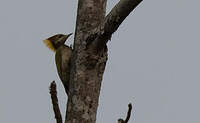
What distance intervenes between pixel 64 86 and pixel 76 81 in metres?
1.93

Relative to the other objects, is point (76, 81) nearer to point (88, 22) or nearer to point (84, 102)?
point (84, 102)

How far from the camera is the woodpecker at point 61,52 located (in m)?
5.54

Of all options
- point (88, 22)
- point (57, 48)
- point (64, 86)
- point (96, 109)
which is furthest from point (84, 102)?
point (57, 48)

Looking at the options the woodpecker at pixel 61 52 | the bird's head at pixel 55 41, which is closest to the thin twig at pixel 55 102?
the woodpecker at pixel 61 52

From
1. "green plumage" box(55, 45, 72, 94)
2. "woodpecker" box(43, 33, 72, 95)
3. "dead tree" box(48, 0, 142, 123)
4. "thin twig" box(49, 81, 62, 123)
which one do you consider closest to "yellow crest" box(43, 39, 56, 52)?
"woodpecker" box(43, 33, 72, 95)

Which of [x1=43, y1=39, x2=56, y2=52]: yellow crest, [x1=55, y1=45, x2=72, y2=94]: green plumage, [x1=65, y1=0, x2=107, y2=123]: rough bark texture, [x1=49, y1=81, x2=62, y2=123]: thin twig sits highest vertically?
[x1=43, y1=39, x2=56, y2=52]: yellow crest

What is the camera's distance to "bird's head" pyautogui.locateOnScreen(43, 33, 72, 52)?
662 cm

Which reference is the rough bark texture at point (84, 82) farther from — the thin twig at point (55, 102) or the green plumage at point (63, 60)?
the green plumage at point (63, 60)

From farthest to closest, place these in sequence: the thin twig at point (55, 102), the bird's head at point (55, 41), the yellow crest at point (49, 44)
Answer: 1. the yellow crest at point (49, 44)
2. the bird's head at point (55, 41)
3. the thin twig at point (55, 102)

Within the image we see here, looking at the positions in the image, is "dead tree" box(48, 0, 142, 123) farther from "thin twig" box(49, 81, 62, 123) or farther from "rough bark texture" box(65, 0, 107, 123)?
"thin twig" box(49, 81, 62, 123)

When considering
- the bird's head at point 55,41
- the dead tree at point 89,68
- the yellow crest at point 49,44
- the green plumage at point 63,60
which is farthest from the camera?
the yellow crest at point 49,44

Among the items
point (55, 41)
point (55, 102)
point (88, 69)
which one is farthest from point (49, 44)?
point (55, 102)

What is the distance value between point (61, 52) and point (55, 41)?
620 mm

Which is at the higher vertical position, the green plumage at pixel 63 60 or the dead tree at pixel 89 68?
the green plumage at pixel 63 60
